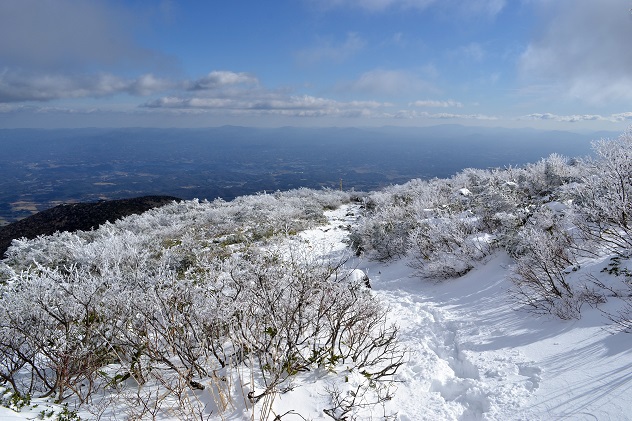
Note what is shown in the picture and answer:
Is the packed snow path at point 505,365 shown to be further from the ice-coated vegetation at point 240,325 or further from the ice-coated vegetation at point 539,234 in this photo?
the ice-coated vegetation at point 539,234

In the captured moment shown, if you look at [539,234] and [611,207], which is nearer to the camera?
[611,207]

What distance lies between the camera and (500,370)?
5012mm

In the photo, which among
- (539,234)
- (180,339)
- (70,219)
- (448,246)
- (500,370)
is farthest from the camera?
(70,219)

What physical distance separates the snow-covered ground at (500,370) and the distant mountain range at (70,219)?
19.5 metres

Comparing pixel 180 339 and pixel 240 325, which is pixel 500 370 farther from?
pixel 180 339

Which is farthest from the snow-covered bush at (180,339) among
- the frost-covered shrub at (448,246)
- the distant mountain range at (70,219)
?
the distant mountain range at (70,219)

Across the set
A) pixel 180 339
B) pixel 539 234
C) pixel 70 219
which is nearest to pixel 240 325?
pixel 180 339

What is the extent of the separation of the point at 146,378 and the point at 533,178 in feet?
63.3

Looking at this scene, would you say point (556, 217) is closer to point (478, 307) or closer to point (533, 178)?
point (478, 307)

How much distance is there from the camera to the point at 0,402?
→ 3.43 meters

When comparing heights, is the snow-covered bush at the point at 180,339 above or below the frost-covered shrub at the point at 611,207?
below

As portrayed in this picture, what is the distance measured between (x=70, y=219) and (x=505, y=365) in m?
24.4

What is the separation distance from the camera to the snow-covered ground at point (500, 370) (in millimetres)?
3949

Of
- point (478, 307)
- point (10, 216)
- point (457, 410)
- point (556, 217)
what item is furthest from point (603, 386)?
point (10, 216)
